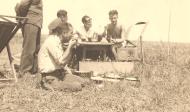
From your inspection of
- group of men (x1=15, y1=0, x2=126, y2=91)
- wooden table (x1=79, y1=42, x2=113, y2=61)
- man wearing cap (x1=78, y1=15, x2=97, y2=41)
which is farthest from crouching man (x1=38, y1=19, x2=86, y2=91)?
man wearing cap (x1=78, y1=15, x2=97, y2=41)

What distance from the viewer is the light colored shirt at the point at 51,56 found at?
287 inches

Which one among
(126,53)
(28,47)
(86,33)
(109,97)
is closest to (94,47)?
(126,53)

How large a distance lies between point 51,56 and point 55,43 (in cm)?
26

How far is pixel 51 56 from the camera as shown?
7.39 meters

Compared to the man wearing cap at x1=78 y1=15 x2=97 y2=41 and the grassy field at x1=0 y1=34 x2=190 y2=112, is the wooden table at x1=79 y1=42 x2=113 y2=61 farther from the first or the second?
the grassy field at x1=0 y1=34 x2=190 y2=112

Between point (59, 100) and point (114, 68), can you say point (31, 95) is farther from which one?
point (114, 68)

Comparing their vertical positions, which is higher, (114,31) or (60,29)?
(60,29)

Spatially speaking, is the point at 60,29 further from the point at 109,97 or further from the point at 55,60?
the point at 109,97

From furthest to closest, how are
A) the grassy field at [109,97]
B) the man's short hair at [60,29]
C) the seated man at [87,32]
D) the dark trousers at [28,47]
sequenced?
the seated man at [87,32], the dark trousers at [28,47], the man's short hair at [60,29], the grassy field at [109,97]

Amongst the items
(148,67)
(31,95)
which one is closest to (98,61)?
(148,67)

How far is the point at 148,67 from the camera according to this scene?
9961 millimetres

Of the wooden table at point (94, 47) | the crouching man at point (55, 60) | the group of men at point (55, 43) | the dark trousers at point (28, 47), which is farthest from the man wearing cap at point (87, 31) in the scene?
the crouching man at point (55, 60)

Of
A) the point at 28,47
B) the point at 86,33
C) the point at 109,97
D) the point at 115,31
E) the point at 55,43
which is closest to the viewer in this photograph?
the point at 109,97

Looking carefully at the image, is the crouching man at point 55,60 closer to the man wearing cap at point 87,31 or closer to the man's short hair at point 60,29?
the man's short hair at point 60,29
